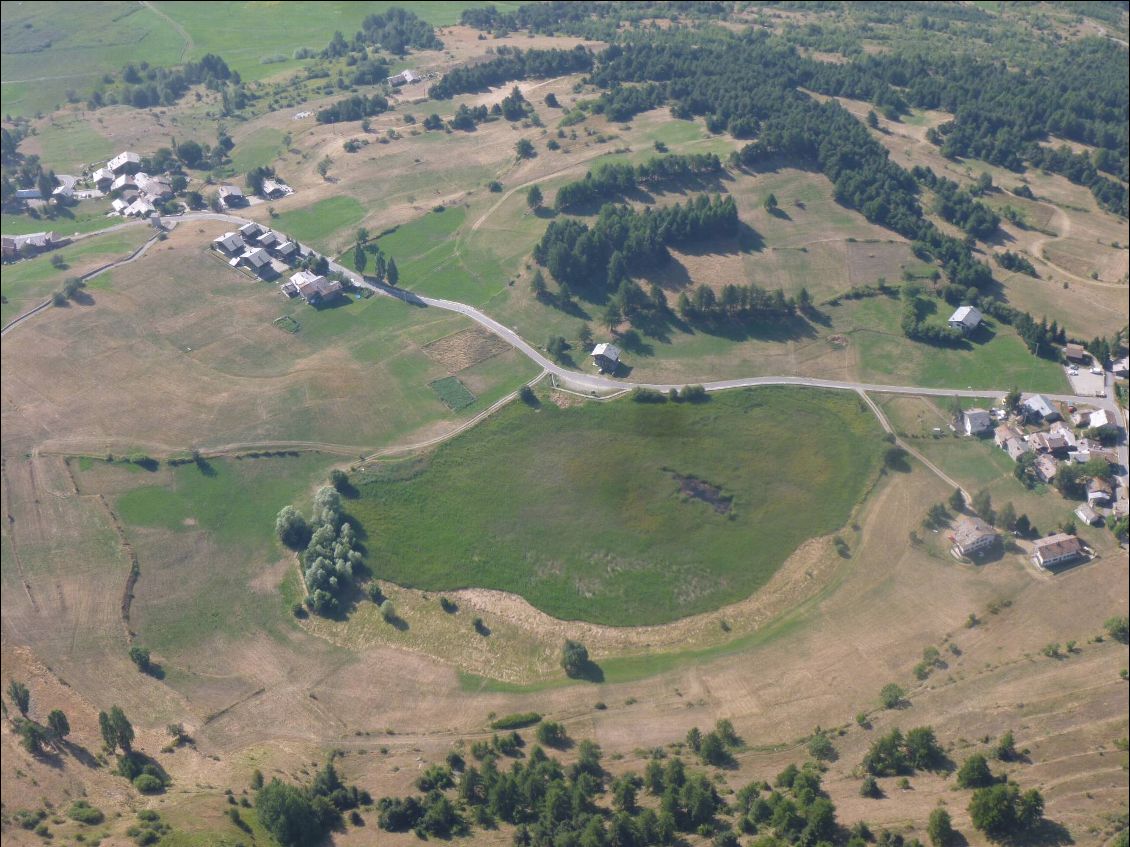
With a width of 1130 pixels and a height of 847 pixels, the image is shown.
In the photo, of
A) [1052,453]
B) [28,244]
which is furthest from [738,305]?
[28,244]

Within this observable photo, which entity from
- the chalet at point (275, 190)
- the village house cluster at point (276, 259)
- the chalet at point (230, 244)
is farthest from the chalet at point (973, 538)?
the chalet at point (275, 190)

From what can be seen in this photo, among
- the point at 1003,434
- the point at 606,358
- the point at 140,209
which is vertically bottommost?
the point at 1003,434

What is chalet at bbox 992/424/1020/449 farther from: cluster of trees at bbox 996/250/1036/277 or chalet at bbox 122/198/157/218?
chalet at bbox 122/198/157/218

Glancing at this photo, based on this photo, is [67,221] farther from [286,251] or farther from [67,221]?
[286,251]

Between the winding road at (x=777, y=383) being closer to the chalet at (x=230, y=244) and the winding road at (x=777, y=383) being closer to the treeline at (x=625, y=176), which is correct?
the chalet at (x=230, y=244)

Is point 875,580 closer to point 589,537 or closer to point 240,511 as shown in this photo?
point 589,537

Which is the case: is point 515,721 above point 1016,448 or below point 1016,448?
below

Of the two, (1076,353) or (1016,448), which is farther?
(1076,353)
